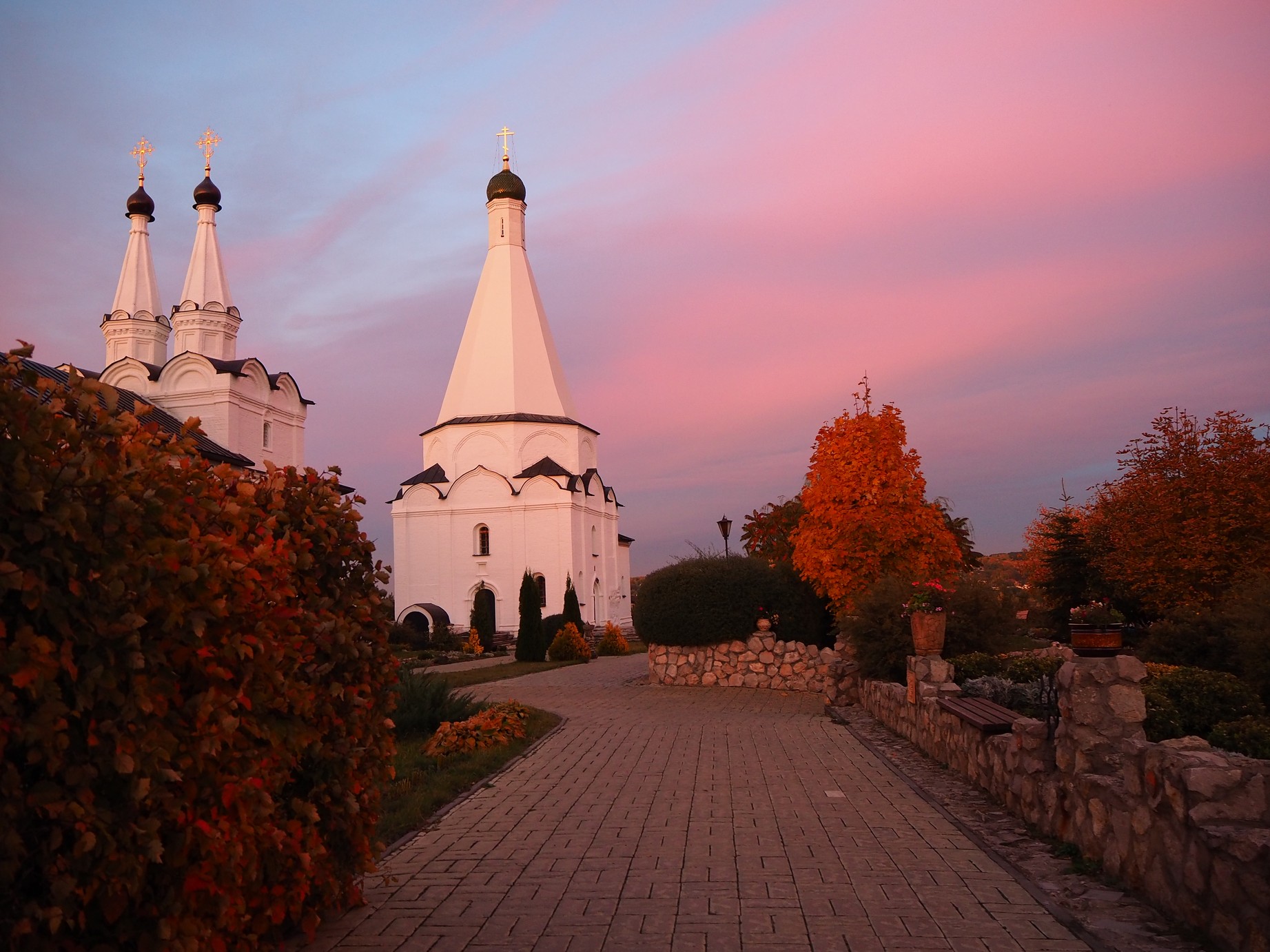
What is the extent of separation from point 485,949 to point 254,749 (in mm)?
1537

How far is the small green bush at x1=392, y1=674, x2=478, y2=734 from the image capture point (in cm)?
1200

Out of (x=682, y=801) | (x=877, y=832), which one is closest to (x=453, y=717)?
(x=682, y=801)

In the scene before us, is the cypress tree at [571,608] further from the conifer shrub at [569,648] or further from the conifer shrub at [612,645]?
the conifer shrub at [569,648]

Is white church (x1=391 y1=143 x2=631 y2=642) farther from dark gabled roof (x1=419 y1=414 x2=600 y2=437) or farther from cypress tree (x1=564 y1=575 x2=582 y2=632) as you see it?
cypress tree (x1=564 y1=575 x2=582 y2=632)

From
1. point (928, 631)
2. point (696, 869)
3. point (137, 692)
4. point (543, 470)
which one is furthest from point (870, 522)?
point (543, 470)

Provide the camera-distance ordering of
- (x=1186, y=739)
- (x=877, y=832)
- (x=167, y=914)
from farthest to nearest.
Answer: (x=877, y=832)
(x=1186, y=739)
(x=167, y=914)

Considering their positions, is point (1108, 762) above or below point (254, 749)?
below

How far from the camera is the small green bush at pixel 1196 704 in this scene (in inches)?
328

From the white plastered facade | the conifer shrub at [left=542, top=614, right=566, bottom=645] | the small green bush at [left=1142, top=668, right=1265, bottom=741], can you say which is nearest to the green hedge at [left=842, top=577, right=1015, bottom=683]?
the small green bush at [left=1142, top=668, right=1265, bottom=741]

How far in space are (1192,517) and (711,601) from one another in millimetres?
10212

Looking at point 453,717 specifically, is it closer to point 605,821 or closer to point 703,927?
point 605,821

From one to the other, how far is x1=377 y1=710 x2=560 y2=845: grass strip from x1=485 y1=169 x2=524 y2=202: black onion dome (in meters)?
37.6

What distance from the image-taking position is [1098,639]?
580 centimetres

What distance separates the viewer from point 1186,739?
203 inches
